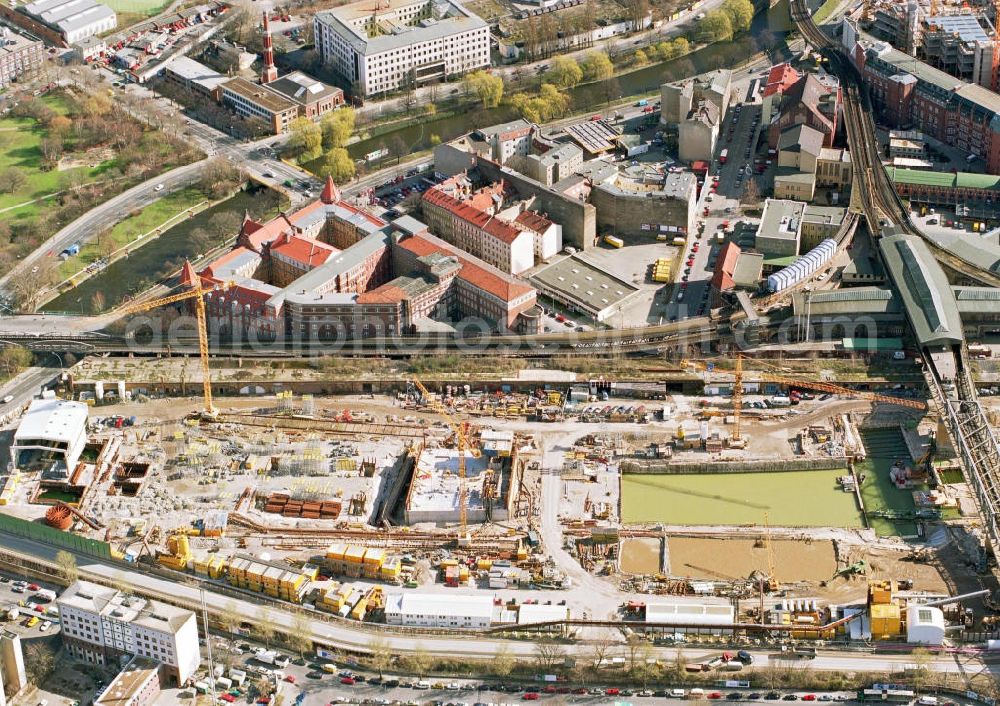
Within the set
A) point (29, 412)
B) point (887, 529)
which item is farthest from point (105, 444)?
point (887, 529)

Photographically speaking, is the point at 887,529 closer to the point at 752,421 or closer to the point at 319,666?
the point at 752,421

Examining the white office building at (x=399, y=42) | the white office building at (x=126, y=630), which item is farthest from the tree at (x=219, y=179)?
the white office building at (x=126, y=630)

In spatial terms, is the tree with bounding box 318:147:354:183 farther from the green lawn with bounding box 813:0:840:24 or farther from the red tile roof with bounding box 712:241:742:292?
the green lawn with bounding box 813:0:840:24

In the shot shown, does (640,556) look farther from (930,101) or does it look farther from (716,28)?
(716,28)

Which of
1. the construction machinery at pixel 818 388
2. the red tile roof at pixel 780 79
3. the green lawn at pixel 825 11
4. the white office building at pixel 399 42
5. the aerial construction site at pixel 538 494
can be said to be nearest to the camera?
the aerial construction site at pixel 538 494

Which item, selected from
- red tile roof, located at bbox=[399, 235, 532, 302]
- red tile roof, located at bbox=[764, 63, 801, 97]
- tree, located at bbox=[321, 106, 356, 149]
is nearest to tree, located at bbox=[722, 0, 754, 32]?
red tile roof, located at bbox=[764, 63, 801, 97]

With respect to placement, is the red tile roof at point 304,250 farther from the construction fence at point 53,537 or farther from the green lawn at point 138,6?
the green lawn at point 138,6

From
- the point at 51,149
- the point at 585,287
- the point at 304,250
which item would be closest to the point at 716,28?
the point at 585,287
